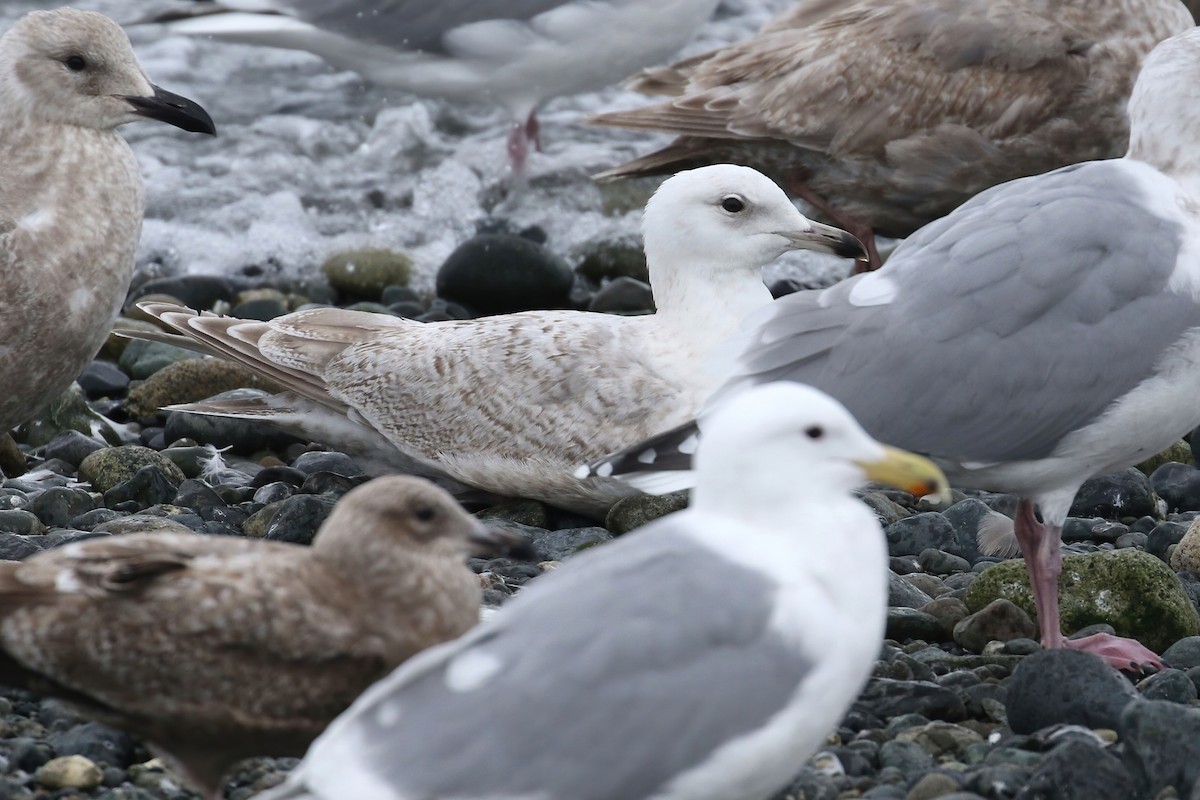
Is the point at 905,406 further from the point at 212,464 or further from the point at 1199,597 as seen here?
the point at 212,464

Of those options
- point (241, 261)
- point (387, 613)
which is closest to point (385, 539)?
point (387, 613)

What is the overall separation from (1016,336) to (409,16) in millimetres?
6354

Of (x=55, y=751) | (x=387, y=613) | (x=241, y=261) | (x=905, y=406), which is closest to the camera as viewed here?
(x=387, y=613)

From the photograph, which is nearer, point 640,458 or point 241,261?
point 640,458

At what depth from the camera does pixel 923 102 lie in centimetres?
770

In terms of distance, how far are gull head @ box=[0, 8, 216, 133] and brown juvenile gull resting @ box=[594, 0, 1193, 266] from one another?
2887 millimetres

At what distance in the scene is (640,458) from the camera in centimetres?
464

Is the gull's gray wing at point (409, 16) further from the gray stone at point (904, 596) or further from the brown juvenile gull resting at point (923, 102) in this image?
the gray stone at point (904, 596)

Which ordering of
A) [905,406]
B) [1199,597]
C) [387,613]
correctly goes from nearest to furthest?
[387,613] → [905,406] → [1199,597]

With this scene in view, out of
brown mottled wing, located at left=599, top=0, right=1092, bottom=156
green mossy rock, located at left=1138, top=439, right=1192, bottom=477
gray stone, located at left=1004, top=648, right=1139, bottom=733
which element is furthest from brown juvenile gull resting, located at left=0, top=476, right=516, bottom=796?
brown mottled wing, located at left=599, top=0, right=1092, bottom=156

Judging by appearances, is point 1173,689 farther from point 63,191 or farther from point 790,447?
point 63,191

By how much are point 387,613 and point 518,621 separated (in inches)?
20.8

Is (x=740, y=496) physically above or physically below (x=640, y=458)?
above

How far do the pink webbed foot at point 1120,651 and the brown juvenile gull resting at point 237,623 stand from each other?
1843 mm
